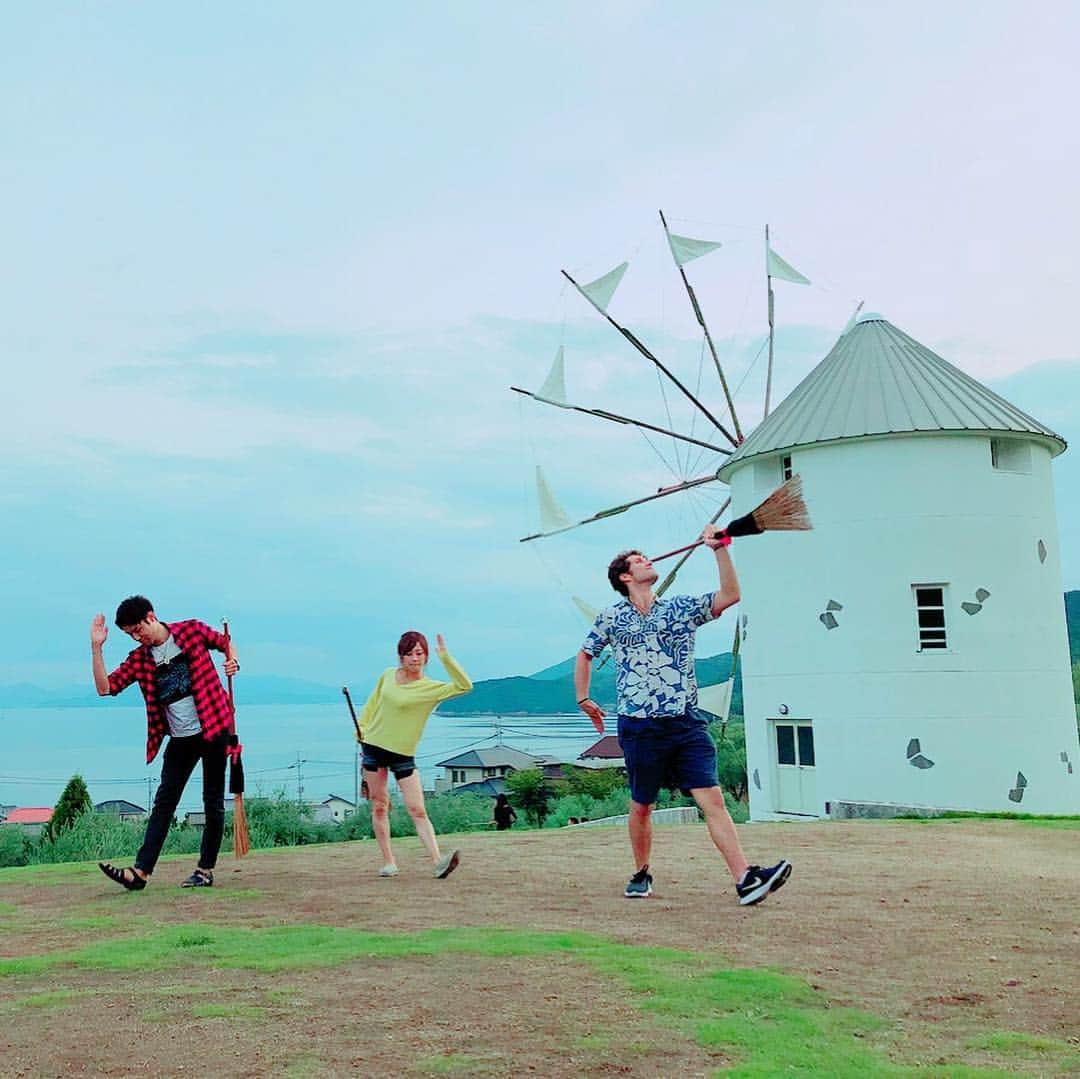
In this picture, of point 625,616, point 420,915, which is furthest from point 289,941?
point 625,616

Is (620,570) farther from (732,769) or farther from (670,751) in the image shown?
(732,769)

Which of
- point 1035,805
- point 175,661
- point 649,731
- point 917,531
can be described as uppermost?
point 917,531

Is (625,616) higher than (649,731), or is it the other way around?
(625,616)

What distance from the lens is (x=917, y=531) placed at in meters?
17.7

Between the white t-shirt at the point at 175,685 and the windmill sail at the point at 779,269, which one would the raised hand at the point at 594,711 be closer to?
the white t-shirt at the point at 175,685

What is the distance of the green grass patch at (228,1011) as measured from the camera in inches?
171

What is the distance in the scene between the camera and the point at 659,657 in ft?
21.9

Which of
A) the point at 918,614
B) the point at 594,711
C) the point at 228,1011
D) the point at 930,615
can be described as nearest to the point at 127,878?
the point at 594,711

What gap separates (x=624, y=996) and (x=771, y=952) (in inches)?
42.3

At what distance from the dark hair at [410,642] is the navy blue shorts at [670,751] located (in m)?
2.00

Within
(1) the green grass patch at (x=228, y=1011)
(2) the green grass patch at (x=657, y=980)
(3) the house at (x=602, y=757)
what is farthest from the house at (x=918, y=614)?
(3) the house at (x=602, y=757)

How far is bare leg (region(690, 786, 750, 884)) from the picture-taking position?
6512 millimetres

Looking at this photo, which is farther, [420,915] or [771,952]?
[420,915]

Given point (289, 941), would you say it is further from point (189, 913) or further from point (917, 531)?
point (917, 531)
